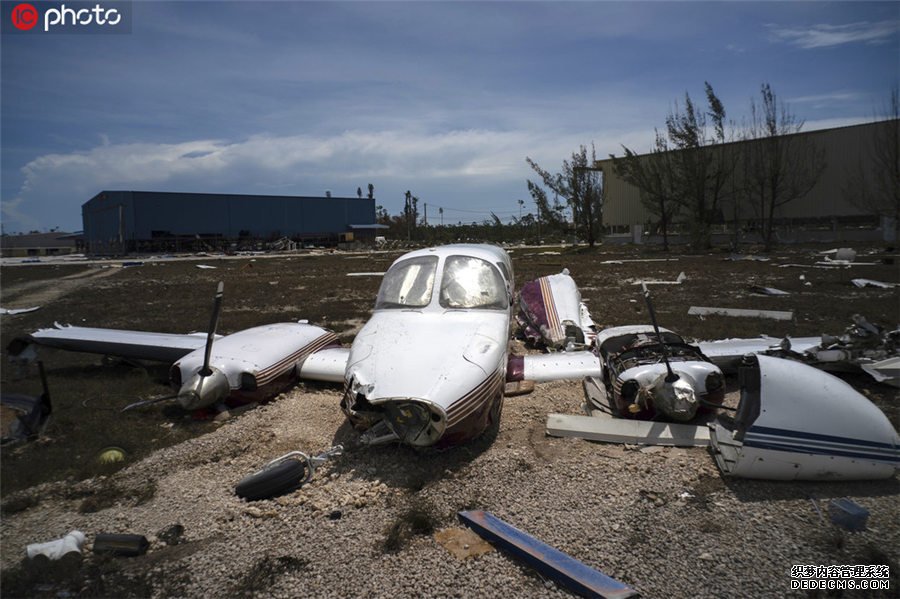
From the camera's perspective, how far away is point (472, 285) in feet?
23.4

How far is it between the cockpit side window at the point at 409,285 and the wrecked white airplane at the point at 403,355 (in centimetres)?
2

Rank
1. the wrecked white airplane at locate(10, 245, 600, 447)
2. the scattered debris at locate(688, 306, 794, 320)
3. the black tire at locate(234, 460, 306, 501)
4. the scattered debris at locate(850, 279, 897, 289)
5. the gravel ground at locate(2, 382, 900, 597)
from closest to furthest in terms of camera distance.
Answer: the gravel ground at locate(2, 382, 900, 597)
the black tire at locate(234, 460, 306, 501)
the wrecked white airplane at locate(10, 245, 600, 447)
the scattered debris at locate(688, 306, 794, 320)
the scattered debris at locate(850, 279, 897, 289)

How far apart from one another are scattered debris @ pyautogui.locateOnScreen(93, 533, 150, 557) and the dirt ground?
1.59 metres

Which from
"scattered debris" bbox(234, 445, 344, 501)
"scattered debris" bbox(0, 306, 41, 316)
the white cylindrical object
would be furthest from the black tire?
"scattered debris" bbox(0, 306, 41, 316)

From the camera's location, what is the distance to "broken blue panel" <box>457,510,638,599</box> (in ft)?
10.8

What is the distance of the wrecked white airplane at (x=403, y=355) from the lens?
5094 mm

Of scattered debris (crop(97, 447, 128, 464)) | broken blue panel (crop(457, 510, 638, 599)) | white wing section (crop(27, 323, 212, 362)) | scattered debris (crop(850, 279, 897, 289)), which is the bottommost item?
broken blue panel (crop(457, 510, 638, 599))

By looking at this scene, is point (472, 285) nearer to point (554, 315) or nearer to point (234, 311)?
point (554, 315)

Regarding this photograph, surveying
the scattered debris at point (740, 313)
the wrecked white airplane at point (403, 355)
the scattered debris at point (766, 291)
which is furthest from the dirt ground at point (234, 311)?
the wrecked white airplane at point (403, 355)

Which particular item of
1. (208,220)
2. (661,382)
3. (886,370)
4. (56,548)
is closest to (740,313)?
(886,370)

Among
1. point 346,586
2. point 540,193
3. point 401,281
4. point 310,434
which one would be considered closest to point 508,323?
point 401,281

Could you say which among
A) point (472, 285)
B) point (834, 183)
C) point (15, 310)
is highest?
point (834, 183)

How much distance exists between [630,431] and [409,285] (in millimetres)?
3221

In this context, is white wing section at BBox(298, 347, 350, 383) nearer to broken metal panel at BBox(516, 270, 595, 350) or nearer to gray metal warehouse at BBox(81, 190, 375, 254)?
broken metal panel at BBox(516, 270, 595, 350)
